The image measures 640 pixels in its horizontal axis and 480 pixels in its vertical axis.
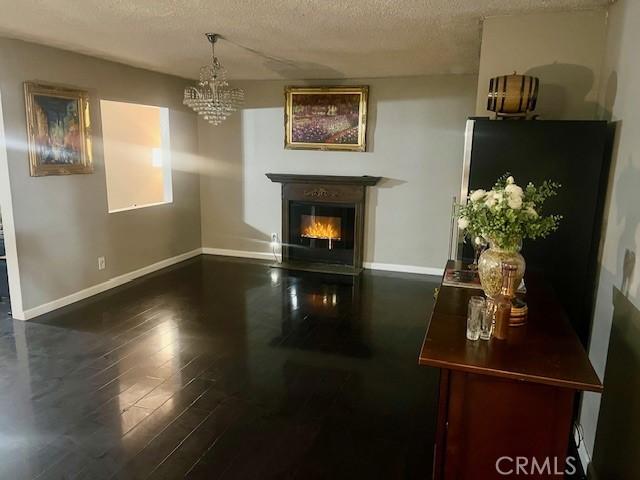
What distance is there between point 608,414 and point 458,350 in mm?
922

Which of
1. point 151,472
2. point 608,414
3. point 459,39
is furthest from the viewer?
point 459,39

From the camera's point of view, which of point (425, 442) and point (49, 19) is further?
point (49, 19)

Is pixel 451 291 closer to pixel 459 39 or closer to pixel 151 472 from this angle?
pixel 151 472

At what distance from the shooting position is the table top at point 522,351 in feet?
4.99

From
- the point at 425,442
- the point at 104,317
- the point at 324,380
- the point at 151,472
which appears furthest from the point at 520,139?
the point at 104,317

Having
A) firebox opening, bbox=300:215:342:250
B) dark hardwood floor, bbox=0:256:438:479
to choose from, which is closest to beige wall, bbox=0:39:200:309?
dark hardwood floor, bbox=0:256:438:479

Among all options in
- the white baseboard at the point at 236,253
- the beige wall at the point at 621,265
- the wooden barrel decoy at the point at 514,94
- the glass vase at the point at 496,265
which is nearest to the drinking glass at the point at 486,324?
the glass vase at the point at 496,265

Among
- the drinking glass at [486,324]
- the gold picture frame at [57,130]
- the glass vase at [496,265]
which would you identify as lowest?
the drinking glass at [486,324]

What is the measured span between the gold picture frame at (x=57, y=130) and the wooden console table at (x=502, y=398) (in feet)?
12.8

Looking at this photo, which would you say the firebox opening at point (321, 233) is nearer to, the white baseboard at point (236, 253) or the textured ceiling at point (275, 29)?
the white baseboard at point (236, 253)

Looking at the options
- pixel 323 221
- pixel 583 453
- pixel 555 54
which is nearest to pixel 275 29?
pixel 555 54

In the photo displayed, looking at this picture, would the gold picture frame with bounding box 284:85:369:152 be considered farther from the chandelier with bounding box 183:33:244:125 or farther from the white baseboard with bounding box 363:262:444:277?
the chandelier with bounding box 183:33:244:125

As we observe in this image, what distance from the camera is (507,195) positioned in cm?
182

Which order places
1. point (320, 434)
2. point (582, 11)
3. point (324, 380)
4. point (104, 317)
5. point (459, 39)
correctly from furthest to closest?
point (104, 317)
point (459, 39)
point (324, 380)
point (582, 11)
point (320, 434)
